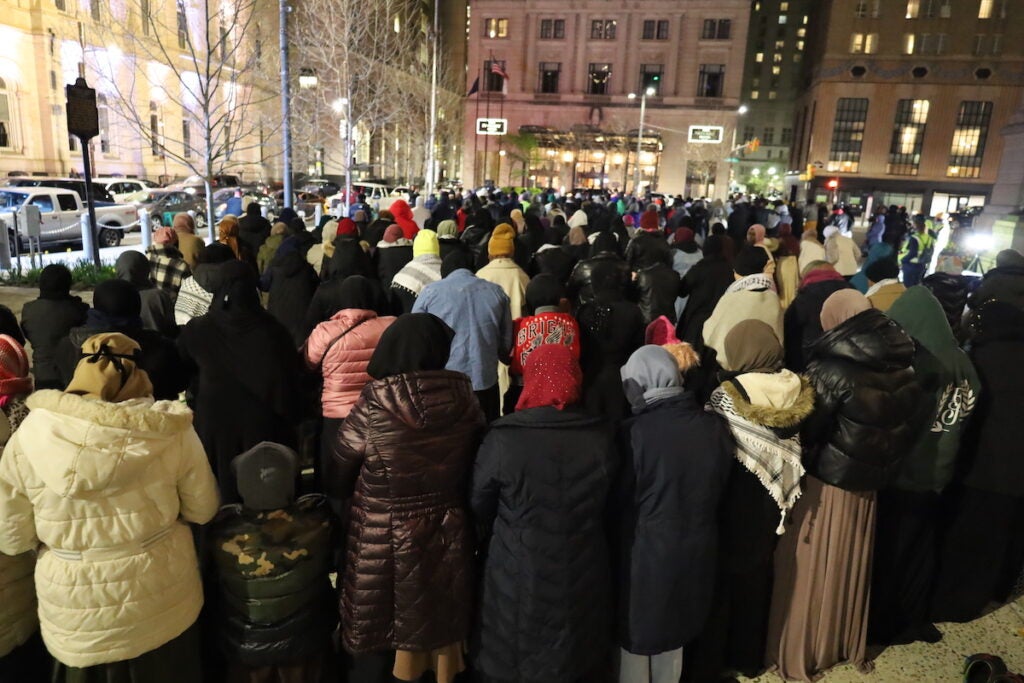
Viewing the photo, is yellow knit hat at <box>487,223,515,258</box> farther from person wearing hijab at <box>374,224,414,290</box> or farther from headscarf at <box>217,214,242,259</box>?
headscarf at <box>217,214,242,259</box>

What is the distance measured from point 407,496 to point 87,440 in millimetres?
1160

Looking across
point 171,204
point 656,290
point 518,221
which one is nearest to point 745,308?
point 656,290

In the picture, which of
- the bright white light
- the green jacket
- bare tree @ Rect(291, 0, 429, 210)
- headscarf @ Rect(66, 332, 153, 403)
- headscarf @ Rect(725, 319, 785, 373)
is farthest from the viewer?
bare tree @ Rect(291, 0, 429, 210)

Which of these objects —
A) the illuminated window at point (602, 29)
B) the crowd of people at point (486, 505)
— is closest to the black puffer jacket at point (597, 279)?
the crowd of people at point (486, 505)

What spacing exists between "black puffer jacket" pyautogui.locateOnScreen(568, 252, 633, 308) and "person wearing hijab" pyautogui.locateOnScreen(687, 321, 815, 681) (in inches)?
86.3

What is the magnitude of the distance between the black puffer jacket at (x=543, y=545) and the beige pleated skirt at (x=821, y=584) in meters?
1.12

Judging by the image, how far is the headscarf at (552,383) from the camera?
2.73 m

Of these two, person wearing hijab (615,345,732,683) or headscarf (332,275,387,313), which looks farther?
headscarf (332,275,387,313)

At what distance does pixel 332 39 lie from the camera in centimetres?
2252

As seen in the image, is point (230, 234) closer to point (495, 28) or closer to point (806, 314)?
point (806, 314)

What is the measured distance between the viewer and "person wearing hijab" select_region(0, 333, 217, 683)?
7.77ft

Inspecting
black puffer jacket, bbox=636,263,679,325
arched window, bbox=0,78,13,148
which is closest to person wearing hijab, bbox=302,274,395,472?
black puffer jacket, bbox=636,263,679,325

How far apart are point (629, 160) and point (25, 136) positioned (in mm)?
43024

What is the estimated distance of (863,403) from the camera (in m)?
3.09
